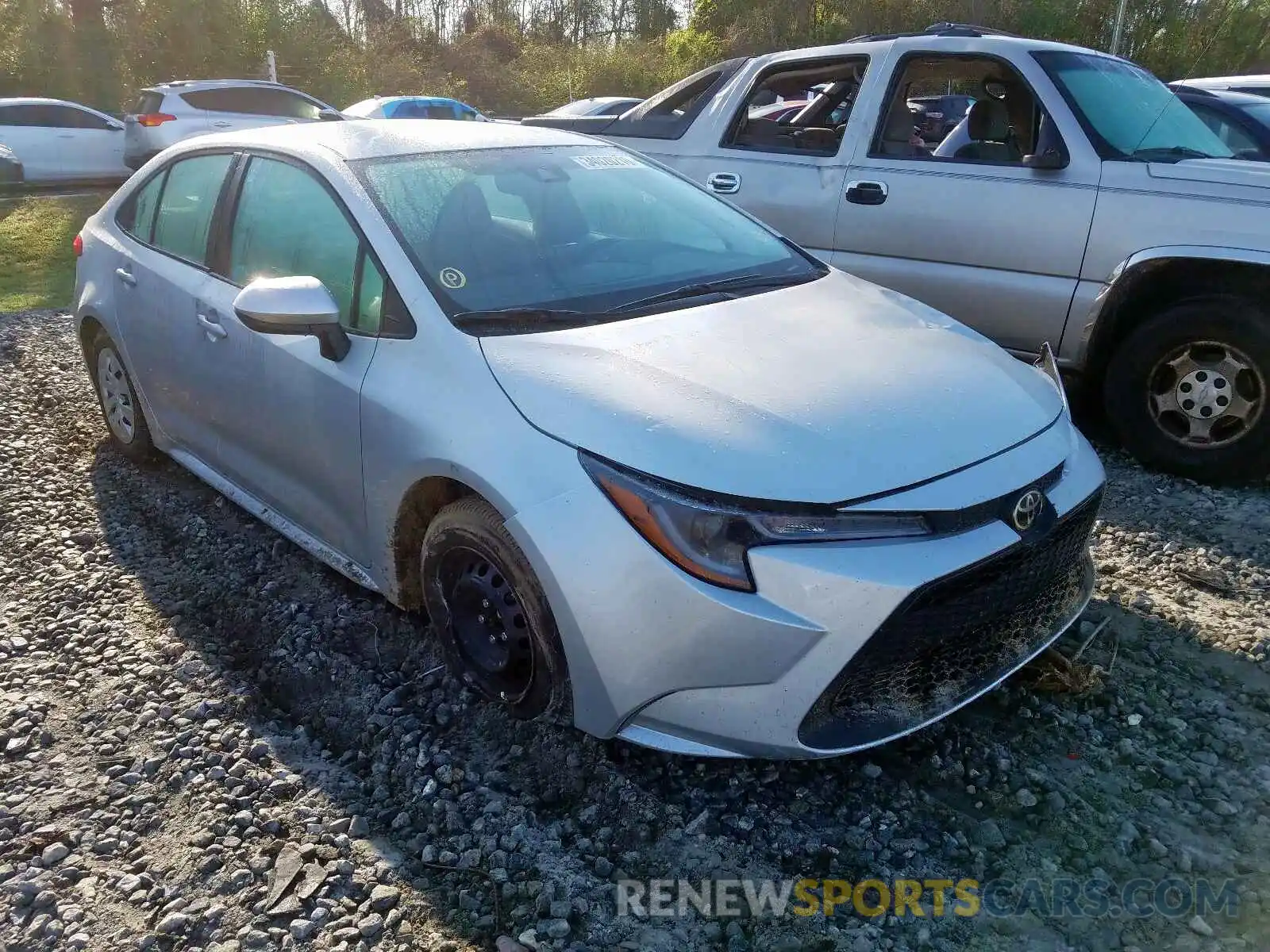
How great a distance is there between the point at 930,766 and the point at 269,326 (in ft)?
7.49

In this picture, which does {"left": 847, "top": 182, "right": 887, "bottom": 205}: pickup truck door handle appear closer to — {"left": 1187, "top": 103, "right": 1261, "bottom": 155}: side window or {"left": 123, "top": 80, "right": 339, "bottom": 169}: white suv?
{"left": 1187, "top": 103, "right": 1261, "bottom": 155}: side window

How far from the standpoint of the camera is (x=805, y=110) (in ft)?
19.9

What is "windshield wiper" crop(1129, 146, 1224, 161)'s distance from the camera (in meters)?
4.65

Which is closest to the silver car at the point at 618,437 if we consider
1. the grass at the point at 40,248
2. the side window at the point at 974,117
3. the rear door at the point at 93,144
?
the side window at the point at 974,117

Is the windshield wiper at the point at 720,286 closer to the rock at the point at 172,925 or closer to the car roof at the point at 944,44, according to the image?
the rock at the point at 172,925

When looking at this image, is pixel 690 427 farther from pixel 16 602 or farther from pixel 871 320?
pixel 16 602

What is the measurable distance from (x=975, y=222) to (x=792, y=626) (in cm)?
331

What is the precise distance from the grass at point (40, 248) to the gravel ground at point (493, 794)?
6.18 m

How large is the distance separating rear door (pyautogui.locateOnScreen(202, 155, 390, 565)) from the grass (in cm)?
565

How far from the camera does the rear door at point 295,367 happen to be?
311 cm

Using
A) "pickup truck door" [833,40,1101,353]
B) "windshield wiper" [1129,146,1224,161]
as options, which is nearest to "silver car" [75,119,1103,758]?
"pickup truck door" [833,40,1101,353]

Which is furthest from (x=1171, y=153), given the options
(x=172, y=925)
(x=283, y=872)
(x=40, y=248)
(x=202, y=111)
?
(x=202, y=111)

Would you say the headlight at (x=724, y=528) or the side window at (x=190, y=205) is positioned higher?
the side window at (x=190, y=205)

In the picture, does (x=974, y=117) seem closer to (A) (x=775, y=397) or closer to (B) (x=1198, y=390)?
(B) (x=1198, y=390)
